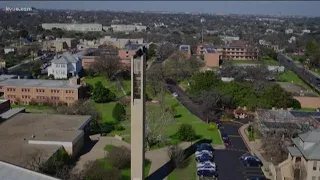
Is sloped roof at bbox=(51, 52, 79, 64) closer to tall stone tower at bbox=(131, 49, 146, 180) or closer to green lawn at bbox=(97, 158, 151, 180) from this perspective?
green lawn at bbox=(97, 158, 151, 180)

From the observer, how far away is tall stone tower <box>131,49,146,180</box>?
2158 centimetres

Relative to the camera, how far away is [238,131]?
3512 centimetres

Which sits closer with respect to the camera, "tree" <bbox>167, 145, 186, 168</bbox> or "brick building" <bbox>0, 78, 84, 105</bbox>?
"tree" <bbox>167, 145, 186, 168</bbox>

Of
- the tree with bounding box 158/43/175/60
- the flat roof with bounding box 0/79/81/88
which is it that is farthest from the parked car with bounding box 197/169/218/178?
the tree with bounding box 158/43/175/60

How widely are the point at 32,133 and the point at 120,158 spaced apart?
23.6 feet

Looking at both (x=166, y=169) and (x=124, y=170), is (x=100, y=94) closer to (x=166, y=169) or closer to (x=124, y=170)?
(x=124, y=170)

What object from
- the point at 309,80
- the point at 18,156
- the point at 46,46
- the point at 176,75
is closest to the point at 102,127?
the point at 18,156

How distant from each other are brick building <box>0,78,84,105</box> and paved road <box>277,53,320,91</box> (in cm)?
3029

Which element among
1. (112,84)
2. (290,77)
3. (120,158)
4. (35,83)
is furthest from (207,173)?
(290,77)

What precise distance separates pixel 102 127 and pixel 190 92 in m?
14.0

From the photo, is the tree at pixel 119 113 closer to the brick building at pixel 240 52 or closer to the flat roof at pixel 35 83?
the flat roof at pixel 35 83

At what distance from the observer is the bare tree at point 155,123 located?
99.1 ft

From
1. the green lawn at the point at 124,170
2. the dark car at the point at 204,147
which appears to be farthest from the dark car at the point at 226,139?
the green lawn at the point at 124,170

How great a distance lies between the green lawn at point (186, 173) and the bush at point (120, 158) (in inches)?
116
